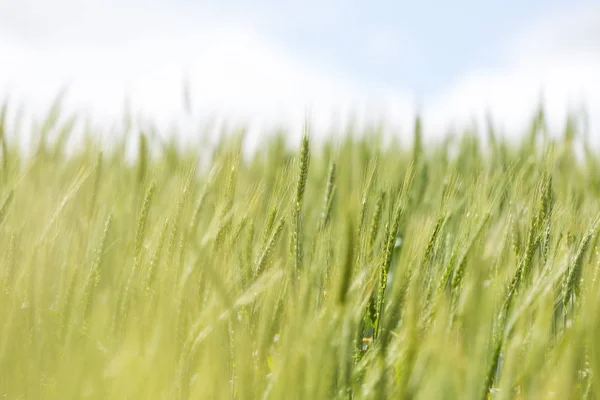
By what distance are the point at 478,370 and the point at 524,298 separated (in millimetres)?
291

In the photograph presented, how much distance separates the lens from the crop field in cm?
65

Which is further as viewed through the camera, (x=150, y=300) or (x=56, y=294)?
(x=56, y=294)

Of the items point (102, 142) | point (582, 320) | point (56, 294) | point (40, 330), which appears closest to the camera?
point (582, 320)

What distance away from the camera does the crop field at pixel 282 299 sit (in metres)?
0.65

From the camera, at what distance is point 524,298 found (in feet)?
2.91

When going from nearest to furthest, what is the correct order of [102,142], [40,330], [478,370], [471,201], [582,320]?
[478,370]
[582,320]
[40,330]
[471,201]
[102,142]

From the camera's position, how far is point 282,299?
91 cm

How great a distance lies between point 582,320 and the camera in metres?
0.74

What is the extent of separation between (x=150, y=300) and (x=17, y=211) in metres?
0.37

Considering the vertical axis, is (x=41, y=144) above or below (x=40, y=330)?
above

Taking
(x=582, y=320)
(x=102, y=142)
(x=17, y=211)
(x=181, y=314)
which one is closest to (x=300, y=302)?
(x=181, y=314)

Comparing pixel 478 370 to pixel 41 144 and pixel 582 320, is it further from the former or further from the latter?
pixel 41 144

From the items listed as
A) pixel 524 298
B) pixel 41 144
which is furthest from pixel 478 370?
pixel 41 144

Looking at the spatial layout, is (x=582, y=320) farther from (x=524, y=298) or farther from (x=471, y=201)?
(x=471, y=201)
